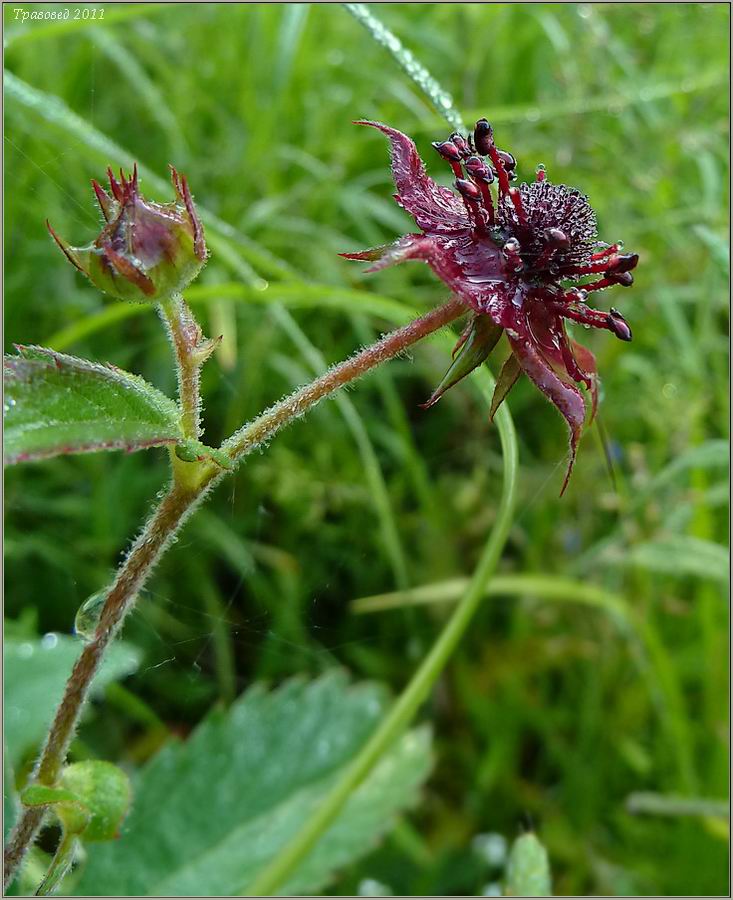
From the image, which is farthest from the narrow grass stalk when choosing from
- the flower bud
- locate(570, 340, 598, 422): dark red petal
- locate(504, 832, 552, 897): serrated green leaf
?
locate(504, 832, 552, 897): serrated green leaf

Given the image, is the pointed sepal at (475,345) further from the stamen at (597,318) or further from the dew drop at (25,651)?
the dew drop at (25,651)

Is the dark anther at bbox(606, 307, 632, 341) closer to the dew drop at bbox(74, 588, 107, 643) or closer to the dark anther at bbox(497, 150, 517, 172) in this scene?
the dark anther at bbox(497, 150, 517, 172)

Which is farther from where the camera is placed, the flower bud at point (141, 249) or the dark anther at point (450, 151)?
the dark anther at point (450, 151)

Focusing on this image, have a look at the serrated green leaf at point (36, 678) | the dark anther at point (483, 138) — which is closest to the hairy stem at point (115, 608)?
the dark anther at point (483, 138)

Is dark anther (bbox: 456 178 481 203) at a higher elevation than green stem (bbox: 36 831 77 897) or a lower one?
higher

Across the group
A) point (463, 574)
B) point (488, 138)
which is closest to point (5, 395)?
point (488, 138)

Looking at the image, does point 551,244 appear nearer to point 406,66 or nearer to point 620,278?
point 620,278

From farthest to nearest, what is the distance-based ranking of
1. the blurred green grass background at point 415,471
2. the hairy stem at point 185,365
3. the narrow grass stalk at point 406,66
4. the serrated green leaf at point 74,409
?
the blurred green grass background at point 415,471 < the narrow grass stalk at point 406,66 < the hairy stem at point 185,365 < the serrated green leaf at point 74,409
